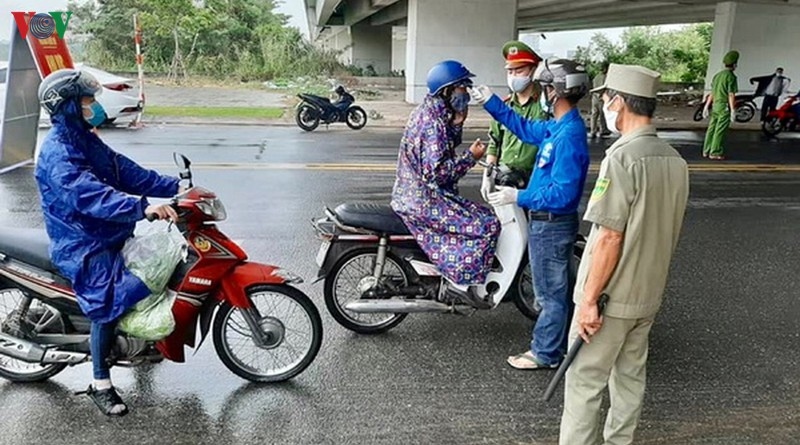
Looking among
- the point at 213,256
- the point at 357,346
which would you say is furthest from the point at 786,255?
the point at 213,256

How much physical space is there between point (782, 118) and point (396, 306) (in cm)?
1548

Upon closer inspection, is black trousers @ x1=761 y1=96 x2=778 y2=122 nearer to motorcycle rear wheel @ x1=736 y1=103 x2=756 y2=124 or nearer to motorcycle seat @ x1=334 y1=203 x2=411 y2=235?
motorcycle rear wheel @ x1=736 y1=103 x2=756 y2=124

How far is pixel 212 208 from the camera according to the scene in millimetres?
3518

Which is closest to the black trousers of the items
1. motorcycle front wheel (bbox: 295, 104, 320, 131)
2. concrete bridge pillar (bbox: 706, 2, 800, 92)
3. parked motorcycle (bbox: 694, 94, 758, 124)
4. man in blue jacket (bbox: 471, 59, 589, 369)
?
parked motorcycle (bbox: 694, 94, 758, 124)

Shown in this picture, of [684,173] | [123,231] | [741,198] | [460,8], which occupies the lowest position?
[741,198]

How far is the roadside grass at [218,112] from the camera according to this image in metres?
17.2

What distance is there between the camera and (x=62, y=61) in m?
10.9

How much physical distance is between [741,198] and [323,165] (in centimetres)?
608

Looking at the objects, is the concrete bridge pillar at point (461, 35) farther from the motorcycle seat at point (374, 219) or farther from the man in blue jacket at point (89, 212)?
the man in blue jacket at point (89, 212)

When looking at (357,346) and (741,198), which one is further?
(741,198)

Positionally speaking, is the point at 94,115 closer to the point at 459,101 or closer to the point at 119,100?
the point at 459,101

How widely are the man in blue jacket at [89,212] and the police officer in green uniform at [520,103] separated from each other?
2145 millimetres

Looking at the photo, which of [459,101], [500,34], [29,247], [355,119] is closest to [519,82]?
[459,101]

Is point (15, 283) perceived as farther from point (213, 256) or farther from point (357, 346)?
point (357, 346)
